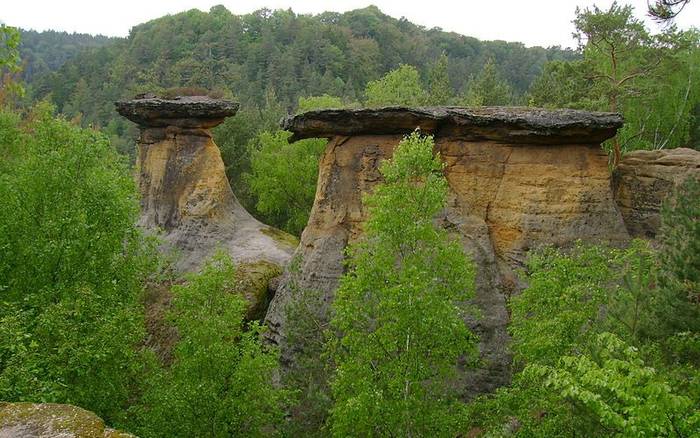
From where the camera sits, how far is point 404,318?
10.6 meters

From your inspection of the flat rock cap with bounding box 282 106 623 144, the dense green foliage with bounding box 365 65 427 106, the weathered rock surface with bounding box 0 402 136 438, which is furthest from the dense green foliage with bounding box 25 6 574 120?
the weathered rock surface with bounding box 0 402 136 438

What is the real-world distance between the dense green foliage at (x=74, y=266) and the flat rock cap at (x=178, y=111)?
8916mm

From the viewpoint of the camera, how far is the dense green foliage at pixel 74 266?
1090 cm

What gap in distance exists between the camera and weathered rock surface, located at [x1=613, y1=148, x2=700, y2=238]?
1844 cm

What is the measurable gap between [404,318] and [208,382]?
4285 millimetres

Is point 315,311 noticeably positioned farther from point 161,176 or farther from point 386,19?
point 386,19

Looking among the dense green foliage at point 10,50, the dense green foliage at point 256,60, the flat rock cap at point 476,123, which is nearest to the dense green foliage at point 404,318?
the flat rock cap at point 476,123

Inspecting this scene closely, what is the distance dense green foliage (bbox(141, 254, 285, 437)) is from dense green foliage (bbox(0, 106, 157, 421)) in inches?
40.0

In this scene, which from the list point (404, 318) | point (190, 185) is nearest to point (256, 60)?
point (190, 185)

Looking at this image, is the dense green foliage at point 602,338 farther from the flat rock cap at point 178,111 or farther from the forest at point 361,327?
the flat rock cap at point 178,111

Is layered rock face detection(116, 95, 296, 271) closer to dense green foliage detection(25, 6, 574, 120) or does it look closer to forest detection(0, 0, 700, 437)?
forest detection(0, 0, 700, 437)

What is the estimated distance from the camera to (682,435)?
656cm

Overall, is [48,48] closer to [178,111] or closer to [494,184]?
[178,111]

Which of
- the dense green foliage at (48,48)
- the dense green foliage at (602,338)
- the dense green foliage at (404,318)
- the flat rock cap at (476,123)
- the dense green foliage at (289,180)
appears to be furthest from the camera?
the dense green foliage at (48,48)
